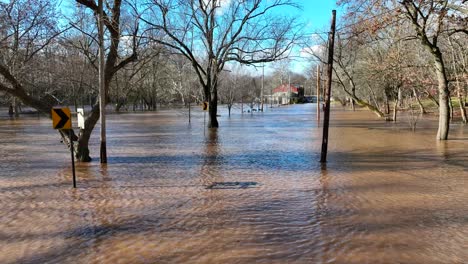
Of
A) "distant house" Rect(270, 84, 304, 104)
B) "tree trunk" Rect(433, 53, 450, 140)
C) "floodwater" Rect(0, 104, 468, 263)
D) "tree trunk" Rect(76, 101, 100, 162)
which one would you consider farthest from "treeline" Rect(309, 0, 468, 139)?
"distant house" Rect(270, 84, 304, 104)

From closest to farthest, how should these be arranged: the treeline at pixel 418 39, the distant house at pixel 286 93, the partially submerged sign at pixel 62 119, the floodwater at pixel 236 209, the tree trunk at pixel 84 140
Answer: the floodwater at pixel 236 209 → the partially submerged sign at pixel 62 119 → the tree trunk at pixel 84 140 → the treeline at pixel 418 39 → the distant house at pixel 286 93

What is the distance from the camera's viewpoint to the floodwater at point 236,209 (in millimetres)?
5305

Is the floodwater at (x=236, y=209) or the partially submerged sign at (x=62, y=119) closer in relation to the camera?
the floodwater at (x=236, y=209)

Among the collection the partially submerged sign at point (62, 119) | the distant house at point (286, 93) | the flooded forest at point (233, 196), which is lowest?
the flooded forest at point (233, 196)

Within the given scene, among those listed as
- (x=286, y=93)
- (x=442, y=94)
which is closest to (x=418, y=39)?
A: (x=442, y=94)

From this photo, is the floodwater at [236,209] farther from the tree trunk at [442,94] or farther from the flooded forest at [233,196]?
the tree trunk at [442,94]

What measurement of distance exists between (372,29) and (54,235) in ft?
46.7

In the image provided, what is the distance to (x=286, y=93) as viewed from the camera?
397 feet

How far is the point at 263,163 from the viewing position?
1281 centimetres

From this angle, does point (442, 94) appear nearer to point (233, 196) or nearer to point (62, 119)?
point (233, 196)

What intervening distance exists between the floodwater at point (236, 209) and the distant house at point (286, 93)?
101136mm

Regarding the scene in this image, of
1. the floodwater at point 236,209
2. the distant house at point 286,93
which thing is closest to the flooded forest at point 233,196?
the floodwater at point 236,209

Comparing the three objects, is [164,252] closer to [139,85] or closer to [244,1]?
[244,1]

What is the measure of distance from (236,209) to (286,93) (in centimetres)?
11547
